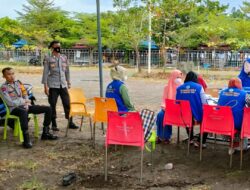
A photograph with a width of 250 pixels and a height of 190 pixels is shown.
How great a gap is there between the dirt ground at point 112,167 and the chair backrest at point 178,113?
48 centimetres

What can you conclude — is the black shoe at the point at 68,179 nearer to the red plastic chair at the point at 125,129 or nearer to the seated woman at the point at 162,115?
the red plastic chair at the point at 125,129

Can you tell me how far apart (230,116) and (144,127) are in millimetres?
1118

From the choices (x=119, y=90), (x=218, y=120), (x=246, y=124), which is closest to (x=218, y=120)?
(x=218, y=120)

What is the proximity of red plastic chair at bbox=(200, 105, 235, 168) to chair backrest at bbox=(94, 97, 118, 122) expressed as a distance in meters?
1.47

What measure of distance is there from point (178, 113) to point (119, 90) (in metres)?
1.08

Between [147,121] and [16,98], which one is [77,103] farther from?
[147,121]

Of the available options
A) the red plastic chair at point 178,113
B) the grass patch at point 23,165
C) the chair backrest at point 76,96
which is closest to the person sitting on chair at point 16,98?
Result: the grass patch at point 23,165

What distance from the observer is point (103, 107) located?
6.65 metres

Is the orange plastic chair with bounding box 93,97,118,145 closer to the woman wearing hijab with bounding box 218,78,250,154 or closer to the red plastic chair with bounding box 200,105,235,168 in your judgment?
the red plastic chair with bounding box 200,105,235,168

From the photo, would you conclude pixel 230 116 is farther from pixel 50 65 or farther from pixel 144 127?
pixel 50 65

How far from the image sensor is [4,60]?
3516cm

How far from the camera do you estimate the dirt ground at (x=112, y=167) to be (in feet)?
16.6

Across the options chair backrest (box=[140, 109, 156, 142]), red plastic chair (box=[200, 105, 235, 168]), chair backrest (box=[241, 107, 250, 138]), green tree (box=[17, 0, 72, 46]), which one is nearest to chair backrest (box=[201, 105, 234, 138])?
red plastic chair (box=[200, 105, 235, 168])

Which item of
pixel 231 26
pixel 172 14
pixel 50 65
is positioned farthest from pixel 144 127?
pixel 231 26
